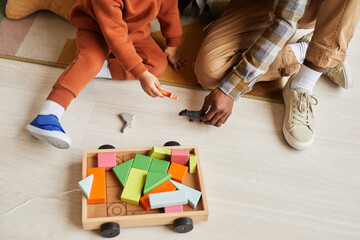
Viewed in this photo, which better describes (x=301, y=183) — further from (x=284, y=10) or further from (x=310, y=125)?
(x=284, y=10)

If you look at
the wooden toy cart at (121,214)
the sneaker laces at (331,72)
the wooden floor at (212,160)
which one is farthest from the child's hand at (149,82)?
the sneaker laces at (331,72)

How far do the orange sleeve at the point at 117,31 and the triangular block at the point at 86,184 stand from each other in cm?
34

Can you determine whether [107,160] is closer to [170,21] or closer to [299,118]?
[170,21]

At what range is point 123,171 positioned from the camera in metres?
0.95

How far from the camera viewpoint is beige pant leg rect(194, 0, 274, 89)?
115 centimetres

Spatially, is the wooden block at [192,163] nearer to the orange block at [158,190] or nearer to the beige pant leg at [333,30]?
the orange block at [158,190]

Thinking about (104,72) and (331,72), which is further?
(331,72)

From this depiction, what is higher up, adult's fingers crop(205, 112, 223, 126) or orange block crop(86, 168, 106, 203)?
adult's fingers crop(205, 112, 223, 126)

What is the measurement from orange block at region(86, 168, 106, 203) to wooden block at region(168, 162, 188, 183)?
0.19 m

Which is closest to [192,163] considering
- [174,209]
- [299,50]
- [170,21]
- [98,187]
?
[174,209]

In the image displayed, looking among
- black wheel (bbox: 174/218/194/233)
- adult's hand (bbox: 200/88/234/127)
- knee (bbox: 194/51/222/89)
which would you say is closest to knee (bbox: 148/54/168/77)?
knee (bbox: 194/51/222/89)

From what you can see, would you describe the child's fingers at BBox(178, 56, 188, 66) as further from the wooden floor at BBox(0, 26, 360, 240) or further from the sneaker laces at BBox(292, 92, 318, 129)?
the sneaker laces at BBox(292, 92, 318, 129)

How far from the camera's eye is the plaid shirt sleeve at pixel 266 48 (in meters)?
0.94

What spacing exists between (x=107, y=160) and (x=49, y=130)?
19 centimetres
